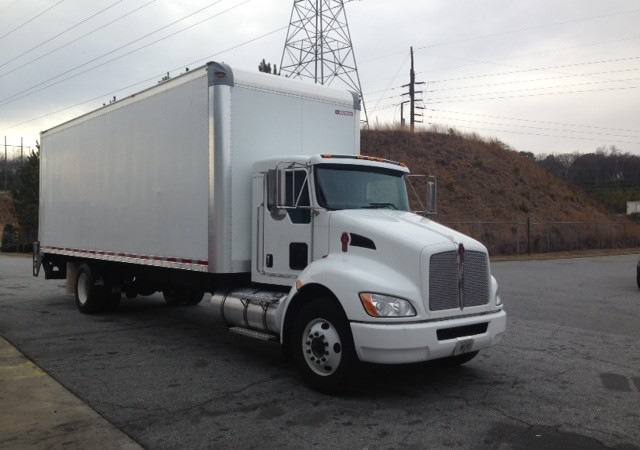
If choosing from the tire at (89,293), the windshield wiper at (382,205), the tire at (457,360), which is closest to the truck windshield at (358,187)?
the windshield wiper at (382,205)

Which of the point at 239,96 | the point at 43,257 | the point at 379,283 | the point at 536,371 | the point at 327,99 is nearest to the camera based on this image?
the point at 379,283

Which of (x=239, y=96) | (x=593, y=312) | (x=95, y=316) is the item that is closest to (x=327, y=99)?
(x=239, y=96)

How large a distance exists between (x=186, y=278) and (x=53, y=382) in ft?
8.56

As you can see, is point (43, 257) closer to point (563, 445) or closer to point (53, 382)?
point (53, 382)

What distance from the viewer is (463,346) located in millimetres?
5852

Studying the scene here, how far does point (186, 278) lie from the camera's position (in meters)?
8.72

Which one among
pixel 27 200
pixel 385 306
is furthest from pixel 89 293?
pixel 27 200

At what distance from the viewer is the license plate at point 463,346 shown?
579cm

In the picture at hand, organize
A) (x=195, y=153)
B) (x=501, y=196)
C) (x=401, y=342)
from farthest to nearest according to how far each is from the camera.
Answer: (x=501, y=196) < (x=195, y=153) < (x=401, y=342)

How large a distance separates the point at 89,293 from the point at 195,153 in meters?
4.72

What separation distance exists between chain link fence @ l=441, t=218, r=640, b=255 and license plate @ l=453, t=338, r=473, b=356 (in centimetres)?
2795

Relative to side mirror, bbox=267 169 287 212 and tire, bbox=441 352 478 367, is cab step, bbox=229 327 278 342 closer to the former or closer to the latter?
side mirror, bbox=267 169 287 212

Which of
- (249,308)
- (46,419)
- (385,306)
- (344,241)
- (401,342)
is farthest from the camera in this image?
(249,308)

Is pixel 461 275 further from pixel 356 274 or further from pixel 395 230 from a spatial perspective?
pixel 356 274
